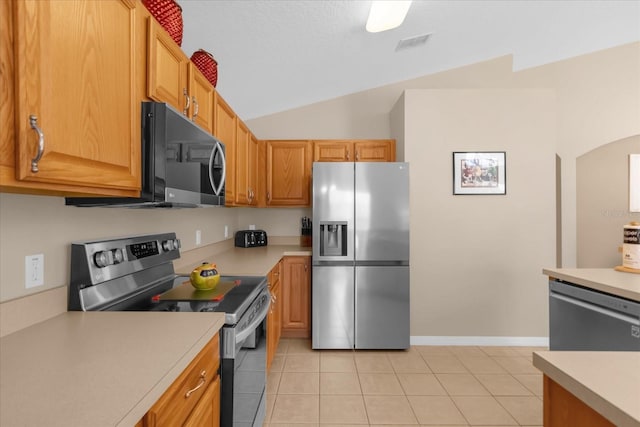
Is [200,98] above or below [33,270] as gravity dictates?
above

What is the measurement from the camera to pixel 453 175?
3250mm

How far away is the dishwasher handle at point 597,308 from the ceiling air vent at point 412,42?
7.58 ft

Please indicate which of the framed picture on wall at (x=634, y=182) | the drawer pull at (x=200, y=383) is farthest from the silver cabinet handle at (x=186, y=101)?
the framed picture on wall at (x=634, y=182)

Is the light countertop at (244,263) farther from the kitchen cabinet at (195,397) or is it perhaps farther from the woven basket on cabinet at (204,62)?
the woven basket on cabinet at (204,62)

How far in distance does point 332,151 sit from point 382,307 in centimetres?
173

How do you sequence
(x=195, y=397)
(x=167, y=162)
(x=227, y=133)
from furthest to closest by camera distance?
(x=227, y=133) → (x=167, y=162) → (x=195, y=397)

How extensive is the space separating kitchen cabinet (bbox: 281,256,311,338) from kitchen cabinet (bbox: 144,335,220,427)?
2017 millimetres

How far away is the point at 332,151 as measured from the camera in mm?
3658

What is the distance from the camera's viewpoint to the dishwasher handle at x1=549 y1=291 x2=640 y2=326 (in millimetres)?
1600

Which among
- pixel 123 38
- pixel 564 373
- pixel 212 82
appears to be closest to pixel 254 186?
pixel 212 82

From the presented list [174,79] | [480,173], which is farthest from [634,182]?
[174,79]

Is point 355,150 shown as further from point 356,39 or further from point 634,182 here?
point 634,182

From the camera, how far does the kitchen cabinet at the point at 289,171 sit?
12.0 feet

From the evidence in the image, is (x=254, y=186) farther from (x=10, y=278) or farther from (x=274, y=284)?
(x=10, y=278)
